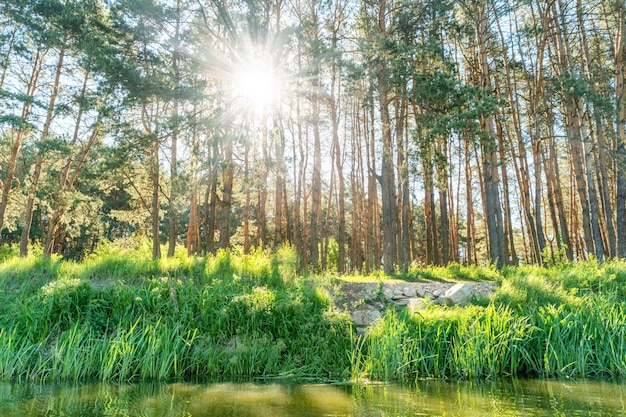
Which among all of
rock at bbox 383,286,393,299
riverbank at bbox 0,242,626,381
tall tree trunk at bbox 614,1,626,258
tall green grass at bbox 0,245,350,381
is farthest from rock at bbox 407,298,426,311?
tall tree trunk at bbox 614,1,626,258

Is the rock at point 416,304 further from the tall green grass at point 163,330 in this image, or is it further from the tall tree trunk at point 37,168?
the tall tree trunk at point 37,168

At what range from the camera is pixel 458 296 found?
7898mm

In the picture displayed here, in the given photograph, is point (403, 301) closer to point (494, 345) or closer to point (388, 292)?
point (388, 292)

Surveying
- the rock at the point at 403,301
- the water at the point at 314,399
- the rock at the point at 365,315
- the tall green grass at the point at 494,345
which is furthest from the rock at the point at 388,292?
the water at the point at 314,399

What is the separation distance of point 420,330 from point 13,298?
6686mm

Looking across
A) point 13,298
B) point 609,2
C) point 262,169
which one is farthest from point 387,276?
point 609,2

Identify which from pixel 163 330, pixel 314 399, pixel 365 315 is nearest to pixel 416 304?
pixel 365 315

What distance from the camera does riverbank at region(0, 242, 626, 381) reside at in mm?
5504

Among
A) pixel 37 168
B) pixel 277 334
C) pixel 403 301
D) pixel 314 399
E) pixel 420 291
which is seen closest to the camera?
pixel 314 399

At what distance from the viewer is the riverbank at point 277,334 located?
18.1ft

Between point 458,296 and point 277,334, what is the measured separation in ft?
11.3

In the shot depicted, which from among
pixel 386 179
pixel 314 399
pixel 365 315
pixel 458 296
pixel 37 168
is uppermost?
pixel 37 168

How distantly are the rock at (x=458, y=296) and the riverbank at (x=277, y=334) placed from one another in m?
0.17

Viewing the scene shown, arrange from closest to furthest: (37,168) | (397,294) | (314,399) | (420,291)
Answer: (314,399)
(397,294)
(420,291)
(37,168)
